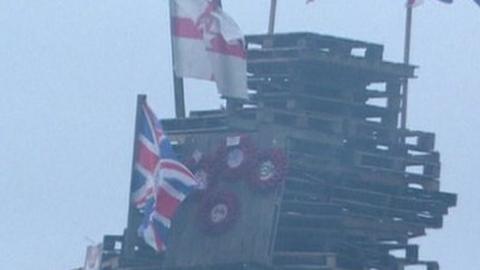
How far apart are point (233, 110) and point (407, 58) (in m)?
2.66

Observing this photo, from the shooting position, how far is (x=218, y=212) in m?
38.2

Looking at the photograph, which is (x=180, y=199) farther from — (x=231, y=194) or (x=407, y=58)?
(x=407, y=58)

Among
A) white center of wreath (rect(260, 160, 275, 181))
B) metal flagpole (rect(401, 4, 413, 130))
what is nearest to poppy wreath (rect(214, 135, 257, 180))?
white center of wreath (rect(260, 160, 275, 181))

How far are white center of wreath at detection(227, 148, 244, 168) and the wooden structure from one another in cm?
26

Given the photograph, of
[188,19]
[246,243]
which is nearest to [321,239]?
[246,243]

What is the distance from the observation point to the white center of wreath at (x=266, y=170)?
37.7 meters

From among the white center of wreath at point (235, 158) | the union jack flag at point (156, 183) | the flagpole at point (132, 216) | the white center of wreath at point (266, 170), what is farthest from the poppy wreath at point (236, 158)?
the flagpole at point (132, 216)

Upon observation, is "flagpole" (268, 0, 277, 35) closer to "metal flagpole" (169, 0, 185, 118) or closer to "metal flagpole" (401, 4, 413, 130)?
"metal flagpole" (169, 0, 185, 118)

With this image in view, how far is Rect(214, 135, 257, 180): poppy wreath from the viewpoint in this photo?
125 feet

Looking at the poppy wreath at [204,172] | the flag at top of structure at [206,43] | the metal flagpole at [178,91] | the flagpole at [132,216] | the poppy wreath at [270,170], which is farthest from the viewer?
the metal flagpole at [178,91]

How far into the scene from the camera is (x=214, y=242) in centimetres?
3862

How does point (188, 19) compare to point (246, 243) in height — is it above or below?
above

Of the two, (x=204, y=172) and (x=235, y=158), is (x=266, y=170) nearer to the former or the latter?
(x=235, y=158)

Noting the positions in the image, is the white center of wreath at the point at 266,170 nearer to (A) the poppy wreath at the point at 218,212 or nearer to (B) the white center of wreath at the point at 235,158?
(B) the white center of wreath at the point at 235,158
